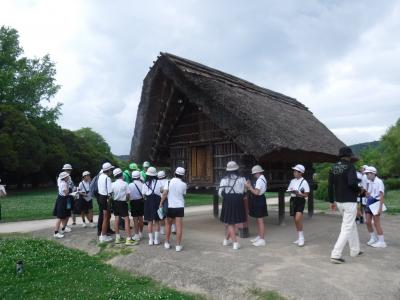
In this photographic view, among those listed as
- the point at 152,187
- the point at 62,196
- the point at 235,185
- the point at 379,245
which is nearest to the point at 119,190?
the point at 152,187

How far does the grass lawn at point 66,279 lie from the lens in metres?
6.29

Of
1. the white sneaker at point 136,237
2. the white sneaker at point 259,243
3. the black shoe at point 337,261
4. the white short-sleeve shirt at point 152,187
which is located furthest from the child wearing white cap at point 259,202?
the white sneaker at point 136,237

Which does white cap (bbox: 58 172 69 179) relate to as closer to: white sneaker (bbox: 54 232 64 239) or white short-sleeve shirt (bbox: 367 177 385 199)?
white sneaker (bbox: 54 232 64 239)

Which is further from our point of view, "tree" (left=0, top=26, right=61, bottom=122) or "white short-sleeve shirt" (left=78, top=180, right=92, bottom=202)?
"tree" (left=0, top=26, right=61, bottom=122)

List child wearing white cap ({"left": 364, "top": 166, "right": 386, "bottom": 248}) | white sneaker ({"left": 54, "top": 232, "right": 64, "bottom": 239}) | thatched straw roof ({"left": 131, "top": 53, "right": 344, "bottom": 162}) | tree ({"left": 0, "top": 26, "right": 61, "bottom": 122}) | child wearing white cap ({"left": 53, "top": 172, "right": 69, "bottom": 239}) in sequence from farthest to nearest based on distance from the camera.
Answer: tree ({"left": 0, "top": 26, "right": 61, "bottom": 122}) → white sneaker ({"left": 54, "top": 232, "right": 64, "bottom": 239}) → child wearing white cap ({"left": 53, "top": 172, "right": 69, "bottom": 239}) → thatched straw roof ({"left": 131, "top": 53, "right": 344, "bottom": 162}) → child wearing white cap ({"left": 364, "top": 166, "right": 386, "bottom": 248})

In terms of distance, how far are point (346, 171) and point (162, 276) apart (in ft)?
14.1

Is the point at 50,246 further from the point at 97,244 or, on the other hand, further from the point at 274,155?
the point at 274,155

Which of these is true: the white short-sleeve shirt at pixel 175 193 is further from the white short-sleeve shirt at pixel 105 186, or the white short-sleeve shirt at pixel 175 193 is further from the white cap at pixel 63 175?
the white cap at pixel 63 175

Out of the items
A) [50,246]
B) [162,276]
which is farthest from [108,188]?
[162,276]

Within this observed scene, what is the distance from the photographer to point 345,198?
23.9 ft

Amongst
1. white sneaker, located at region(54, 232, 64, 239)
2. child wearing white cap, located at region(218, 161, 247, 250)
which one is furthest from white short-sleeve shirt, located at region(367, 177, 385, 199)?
white sneaker, located at region(54, 232, 64, 239)

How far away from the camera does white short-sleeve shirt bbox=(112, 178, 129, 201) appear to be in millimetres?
9234

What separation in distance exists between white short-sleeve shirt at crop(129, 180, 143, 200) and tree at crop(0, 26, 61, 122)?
31842mm

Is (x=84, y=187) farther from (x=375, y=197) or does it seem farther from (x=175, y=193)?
(x=375, y=197)
